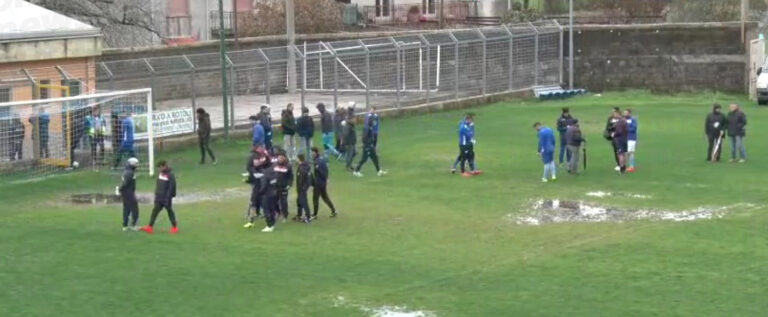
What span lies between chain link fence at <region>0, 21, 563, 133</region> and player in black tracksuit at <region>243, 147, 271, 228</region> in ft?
49.0

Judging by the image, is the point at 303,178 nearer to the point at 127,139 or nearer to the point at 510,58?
the point at 127,139

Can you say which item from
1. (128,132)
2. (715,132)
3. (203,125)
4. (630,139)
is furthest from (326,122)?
(715,132)

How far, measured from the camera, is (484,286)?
19.1 m

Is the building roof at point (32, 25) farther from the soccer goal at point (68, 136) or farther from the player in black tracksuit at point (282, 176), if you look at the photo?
the player in black tracksuit at point (282, 176)

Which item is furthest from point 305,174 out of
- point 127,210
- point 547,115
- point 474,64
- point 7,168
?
point 474,64

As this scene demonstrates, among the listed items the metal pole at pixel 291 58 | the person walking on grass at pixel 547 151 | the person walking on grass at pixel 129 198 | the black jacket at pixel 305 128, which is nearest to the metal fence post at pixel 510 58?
the metal pole at pixel 291 58

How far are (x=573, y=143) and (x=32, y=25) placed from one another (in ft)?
46.9

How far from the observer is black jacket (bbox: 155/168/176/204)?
76.4ft

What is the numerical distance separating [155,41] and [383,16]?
1919 centimetres

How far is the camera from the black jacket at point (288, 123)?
110 ft

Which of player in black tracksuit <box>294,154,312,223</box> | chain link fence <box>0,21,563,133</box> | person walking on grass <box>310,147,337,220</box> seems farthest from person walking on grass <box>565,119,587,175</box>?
chain link fence <box>0,21,563,133</box>

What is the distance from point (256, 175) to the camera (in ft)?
80.3

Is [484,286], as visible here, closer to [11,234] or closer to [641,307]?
[641,307]

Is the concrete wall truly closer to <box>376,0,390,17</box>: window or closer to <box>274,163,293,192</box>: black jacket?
<box>376,0,390,17</box>: window
